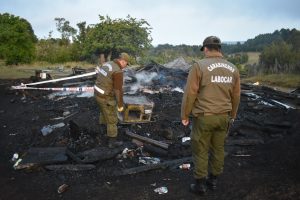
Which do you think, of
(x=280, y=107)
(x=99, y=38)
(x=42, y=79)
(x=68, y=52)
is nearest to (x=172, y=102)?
(x=280, y=107)

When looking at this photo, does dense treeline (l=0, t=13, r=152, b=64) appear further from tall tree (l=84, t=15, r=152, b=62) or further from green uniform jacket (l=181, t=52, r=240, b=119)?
green uniform jacket (l=181, t=52, r=240, b=119)

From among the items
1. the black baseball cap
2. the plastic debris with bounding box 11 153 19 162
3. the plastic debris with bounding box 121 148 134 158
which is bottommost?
the plastic debris with bounding box 11 153 19 162

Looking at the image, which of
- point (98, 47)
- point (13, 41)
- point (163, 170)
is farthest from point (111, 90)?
point (98, 47)

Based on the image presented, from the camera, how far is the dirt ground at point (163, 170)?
18.7 ft

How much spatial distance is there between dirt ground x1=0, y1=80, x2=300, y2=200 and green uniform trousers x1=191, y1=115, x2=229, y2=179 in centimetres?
50

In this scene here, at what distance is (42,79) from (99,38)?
68.3 feet

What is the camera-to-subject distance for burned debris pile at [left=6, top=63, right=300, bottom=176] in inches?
285

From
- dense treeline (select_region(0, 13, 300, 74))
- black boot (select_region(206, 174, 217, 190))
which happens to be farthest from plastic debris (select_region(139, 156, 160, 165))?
dense treeline (select_region(0, 13, 300, 74))

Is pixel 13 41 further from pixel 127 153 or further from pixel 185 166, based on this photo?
pixel 185 166

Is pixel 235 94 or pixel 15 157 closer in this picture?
pixel 235 94

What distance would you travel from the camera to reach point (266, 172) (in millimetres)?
6516

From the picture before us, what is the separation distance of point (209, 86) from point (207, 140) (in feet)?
2.73

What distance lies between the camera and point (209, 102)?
516cm

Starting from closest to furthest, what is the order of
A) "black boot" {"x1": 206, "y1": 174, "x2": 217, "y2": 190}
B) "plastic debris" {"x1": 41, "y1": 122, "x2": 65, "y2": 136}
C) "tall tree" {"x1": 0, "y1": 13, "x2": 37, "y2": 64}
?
"black boot" {"x1": 206, "y1": 174, "x2": 217, "y2": 190}
"plastic debris" {"x1": 41, "y1": 122, "x2": 65, "y2": 136}
"tall tree" {"x1": 0, "y1": 13, "x2": 37, "y2": 64}
